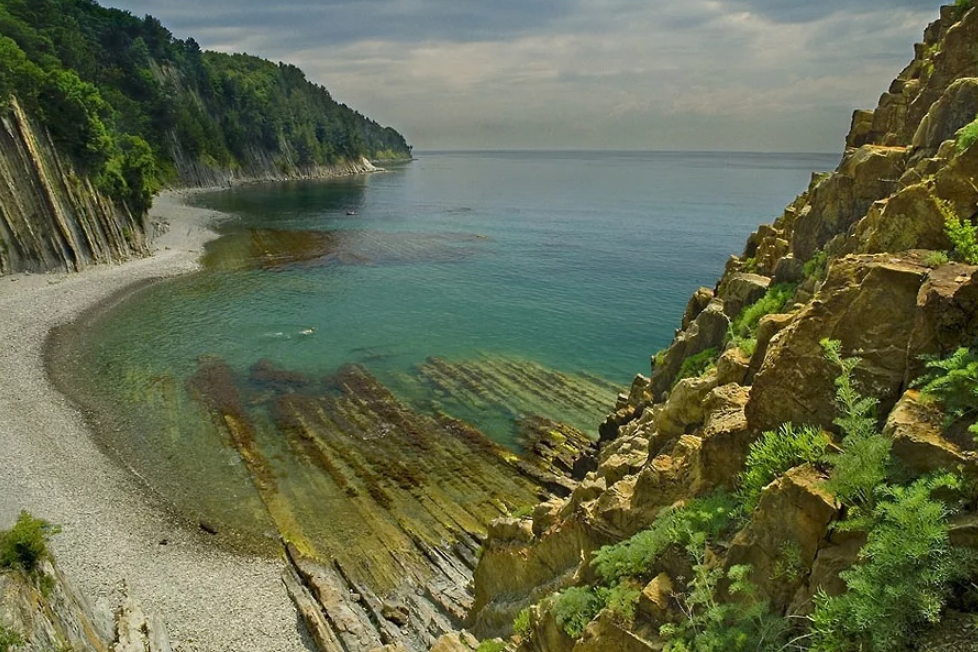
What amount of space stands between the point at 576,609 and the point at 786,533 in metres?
4.86

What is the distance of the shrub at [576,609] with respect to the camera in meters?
12.0

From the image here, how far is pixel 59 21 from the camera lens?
105m

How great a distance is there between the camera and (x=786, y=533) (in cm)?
938

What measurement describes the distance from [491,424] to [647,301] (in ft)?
116

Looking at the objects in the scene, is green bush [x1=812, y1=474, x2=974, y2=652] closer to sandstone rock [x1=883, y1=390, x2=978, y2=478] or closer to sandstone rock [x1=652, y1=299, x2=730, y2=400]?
sandstone rock [x1=883, y1=390, x2=978, y2=478]

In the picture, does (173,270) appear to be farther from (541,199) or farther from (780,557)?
(541,199)

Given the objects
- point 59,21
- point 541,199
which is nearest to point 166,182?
point 59,21

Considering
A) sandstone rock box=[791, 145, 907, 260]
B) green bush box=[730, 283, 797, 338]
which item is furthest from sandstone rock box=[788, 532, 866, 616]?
sandstone rock box=[791, 145, 907, 260]

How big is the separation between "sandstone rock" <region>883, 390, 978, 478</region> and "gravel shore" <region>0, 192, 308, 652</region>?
20.7m

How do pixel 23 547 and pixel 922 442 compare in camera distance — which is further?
pixel 23 547

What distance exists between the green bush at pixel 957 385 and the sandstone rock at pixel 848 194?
31.6 ft

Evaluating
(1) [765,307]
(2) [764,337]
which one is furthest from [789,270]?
(2) [764,337]

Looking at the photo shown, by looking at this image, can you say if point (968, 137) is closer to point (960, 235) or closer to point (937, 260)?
point (960, 235)

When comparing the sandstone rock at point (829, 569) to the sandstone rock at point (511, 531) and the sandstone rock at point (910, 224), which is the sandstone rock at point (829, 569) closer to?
the sandstone rock at point (910, 224)
